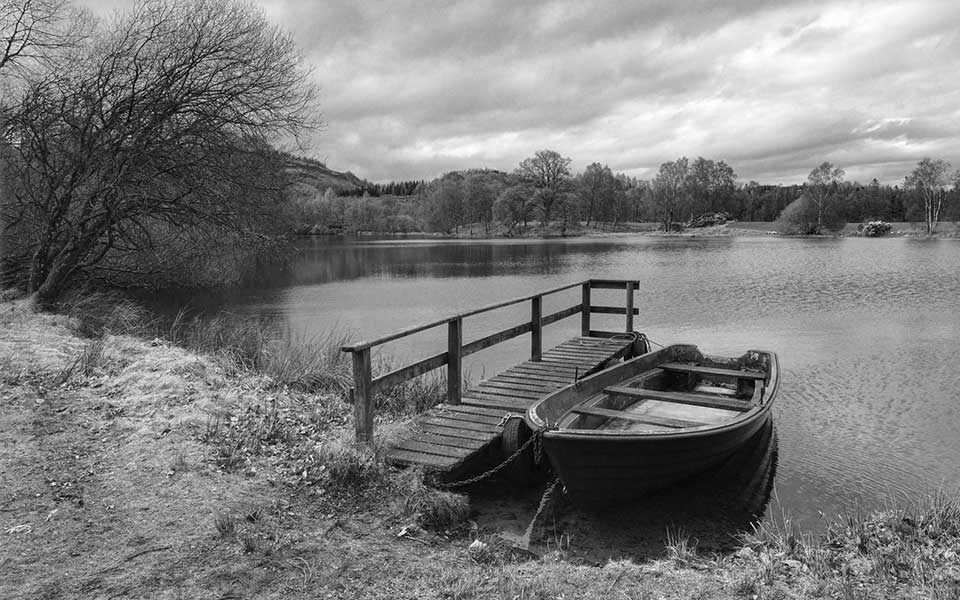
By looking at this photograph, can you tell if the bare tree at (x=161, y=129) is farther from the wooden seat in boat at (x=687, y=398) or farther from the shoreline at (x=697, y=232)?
the shoreline at (x=697, y=232)

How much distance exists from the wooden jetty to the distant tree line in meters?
72.9

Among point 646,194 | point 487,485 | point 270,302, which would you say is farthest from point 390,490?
point 646,194

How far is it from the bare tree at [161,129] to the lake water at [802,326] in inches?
180

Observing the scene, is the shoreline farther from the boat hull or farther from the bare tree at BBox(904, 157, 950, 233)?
the boat hull

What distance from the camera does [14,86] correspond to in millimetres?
15031

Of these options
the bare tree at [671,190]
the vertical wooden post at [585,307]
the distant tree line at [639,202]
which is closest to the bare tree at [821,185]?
the distant tree line at [639,202]

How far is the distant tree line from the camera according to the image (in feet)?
269

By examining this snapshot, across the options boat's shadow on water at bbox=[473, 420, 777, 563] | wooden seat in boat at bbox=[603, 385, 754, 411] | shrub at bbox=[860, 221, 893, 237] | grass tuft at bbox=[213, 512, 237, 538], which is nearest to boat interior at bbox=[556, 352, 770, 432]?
wooden seat in boat at bbox=[603, 385, 754, 411]

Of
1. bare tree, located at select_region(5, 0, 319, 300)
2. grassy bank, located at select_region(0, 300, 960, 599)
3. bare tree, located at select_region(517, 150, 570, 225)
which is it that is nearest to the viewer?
grassy bank, located at select_region(0, 300, 960, 599)

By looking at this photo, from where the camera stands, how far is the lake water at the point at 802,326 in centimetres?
779

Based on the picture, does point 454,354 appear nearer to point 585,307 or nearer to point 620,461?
point 620,461

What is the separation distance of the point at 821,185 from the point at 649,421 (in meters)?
87.8

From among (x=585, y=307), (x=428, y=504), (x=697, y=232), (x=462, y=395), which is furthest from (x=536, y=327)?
(x=697, y=232)

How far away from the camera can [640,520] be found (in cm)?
589
